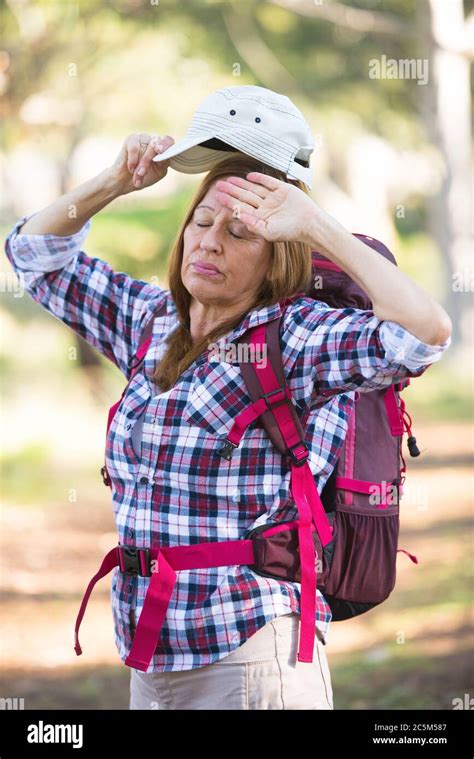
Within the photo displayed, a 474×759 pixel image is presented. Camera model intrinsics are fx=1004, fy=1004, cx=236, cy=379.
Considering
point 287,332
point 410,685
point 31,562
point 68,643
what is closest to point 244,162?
point 287,332

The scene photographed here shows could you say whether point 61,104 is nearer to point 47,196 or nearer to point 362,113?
point 47,196

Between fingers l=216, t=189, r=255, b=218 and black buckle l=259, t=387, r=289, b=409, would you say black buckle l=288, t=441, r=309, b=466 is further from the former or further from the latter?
fingers l=216, t=189, r=255, b=218

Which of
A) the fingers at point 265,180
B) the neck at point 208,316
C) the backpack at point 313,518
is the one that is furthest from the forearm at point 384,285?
the neck at point 208,316

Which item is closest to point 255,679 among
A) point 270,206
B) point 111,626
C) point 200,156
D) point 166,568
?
point 166,568

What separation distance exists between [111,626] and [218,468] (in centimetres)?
398

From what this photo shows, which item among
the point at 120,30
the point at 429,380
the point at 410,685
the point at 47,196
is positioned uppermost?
the point at 120,30

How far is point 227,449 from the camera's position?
2125mm

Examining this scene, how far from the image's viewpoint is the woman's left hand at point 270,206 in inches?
81.0

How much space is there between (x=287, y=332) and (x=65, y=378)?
363 inches

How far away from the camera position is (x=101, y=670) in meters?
5.29

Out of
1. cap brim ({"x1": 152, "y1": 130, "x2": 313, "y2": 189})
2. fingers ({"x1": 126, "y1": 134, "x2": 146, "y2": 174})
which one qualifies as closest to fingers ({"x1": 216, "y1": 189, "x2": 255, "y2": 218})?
cap brim ({"x1": 152, "y1": 130, "x2": 313, "y2": 189})

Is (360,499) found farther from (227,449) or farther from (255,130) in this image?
(255,130)

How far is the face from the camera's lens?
89.5 inches

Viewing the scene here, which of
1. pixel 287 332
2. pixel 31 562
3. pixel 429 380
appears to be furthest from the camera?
pixel 429 380
